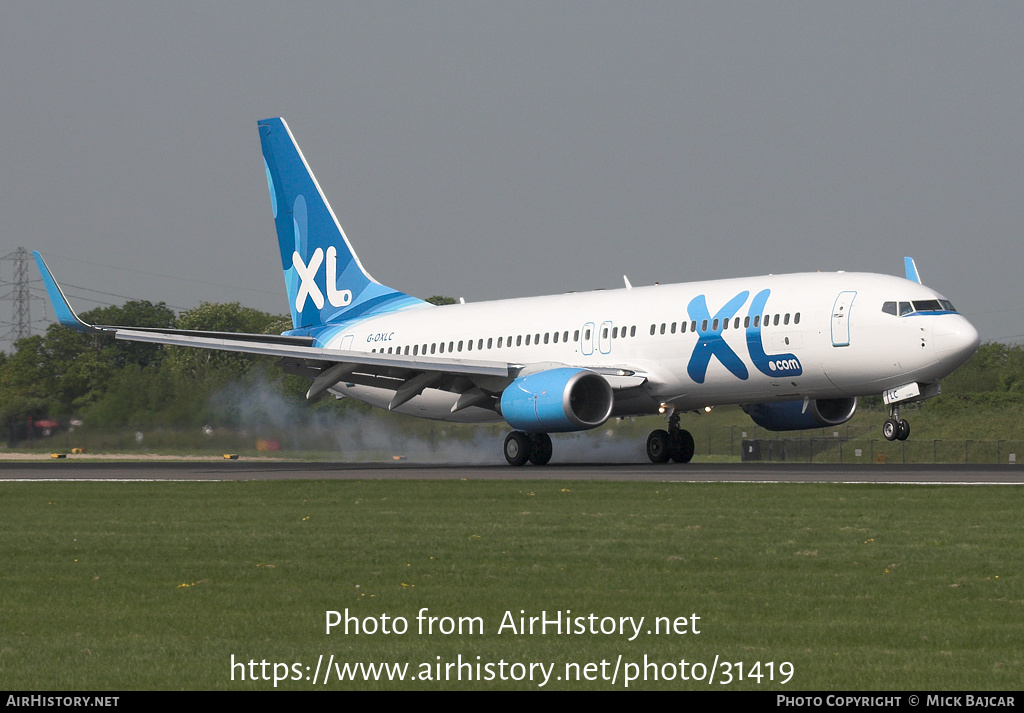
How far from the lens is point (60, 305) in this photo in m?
35.4

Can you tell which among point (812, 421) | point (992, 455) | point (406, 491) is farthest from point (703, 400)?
point (992, 455)

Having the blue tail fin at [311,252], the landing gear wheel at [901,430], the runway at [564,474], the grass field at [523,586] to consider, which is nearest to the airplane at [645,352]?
the landing gear wheel at [901,430]

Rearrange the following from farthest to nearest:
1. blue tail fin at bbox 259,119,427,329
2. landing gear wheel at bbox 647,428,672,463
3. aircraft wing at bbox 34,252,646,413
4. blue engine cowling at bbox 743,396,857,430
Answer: blue tail fin at bbox 259,119,427,329, landing gear wheel at bbox 647,428,672,463, blue engine cowling at bbox 743,396,857,430, aircraft wing at bbox 34,252,646,413

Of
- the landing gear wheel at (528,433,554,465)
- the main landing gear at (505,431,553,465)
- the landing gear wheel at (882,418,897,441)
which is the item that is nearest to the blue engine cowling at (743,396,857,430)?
the landing gear wheel at (882,418,897,441)

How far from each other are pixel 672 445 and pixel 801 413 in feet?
11.4

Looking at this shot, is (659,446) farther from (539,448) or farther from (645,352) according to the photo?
(645,352)

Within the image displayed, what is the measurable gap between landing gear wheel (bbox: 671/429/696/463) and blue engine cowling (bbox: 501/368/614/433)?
3.97 m

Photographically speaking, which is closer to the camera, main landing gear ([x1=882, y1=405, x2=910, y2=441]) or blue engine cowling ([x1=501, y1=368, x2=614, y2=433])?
main landing gear ([x1=882, y1=405, x2=910, y2=441])

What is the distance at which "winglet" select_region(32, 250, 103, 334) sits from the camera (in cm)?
3503

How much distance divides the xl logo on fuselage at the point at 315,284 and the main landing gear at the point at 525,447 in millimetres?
10356

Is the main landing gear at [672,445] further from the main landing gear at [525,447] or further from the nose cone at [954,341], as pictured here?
the nose cone at [954,341]

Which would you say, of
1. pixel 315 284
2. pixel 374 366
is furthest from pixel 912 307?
pixel 315 284

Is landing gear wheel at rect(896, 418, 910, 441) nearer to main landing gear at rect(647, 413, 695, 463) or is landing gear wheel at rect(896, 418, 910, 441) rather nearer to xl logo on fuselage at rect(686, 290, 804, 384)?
xl logo on fuselage at rect(686, 290, 804, 384)
